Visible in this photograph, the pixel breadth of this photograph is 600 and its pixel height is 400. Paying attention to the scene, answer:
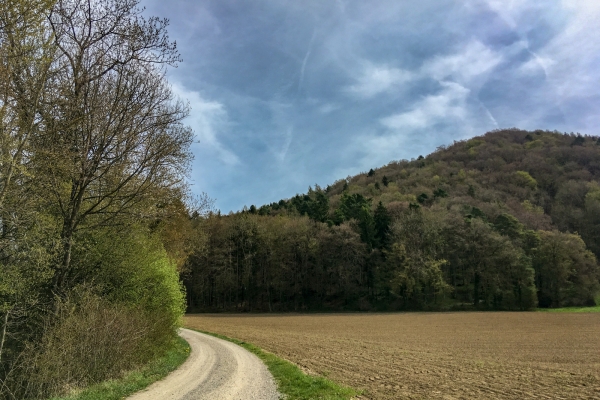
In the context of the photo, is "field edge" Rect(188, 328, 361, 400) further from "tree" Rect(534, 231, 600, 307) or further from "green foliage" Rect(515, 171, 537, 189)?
"green foliage" Rect(515, 171, 537, 189)

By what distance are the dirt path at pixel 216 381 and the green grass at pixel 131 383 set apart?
339 millimetres

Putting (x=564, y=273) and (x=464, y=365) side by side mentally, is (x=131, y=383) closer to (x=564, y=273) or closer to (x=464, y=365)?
(x=464, y=365)

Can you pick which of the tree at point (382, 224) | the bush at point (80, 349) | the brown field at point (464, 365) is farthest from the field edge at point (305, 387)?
the tree at point (382, 224)

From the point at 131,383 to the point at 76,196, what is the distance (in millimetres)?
7076

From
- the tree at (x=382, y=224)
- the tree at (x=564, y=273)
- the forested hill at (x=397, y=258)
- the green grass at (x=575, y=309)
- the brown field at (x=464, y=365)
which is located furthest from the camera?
the tree at (x=382, y=224)

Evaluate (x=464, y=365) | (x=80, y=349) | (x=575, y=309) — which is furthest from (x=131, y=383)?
(x=575, y=309)

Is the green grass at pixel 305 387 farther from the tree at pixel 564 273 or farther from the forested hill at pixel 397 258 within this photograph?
the tree at pixel 564 273

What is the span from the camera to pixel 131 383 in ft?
41.8

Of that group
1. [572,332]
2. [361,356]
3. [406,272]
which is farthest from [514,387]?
[406,272]

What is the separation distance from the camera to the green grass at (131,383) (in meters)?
10.8

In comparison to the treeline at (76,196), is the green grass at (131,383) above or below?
below

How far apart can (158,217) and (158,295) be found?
5.82m

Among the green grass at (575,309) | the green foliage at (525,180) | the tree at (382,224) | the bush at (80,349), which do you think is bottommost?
the green grass at (575,309)

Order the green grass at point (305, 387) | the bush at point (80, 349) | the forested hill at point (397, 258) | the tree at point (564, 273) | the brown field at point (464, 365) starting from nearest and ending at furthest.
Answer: the green grass at point (305, 387), the bush at point (80, 349), the brown field at point (464, 365), the tree at point (564, 273), the forested hill at point (397, 258)
